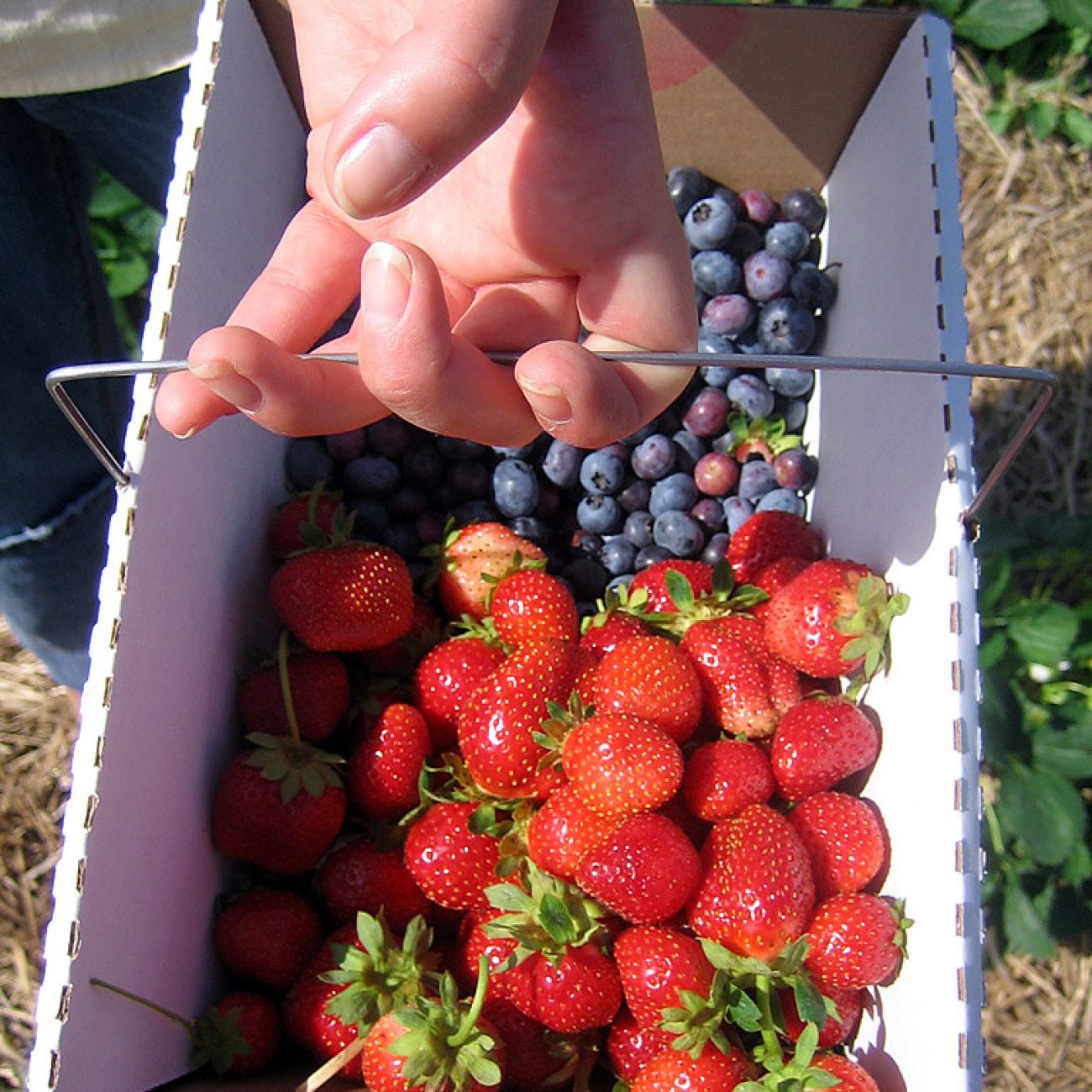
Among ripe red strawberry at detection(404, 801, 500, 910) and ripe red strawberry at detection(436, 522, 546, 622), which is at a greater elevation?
ripe red strawberry at detection(436, 522, 546, 622)

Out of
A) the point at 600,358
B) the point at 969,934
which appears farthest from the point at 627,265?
the point at 969,934

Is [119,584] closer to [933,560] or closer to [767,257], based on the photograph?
[933,560]

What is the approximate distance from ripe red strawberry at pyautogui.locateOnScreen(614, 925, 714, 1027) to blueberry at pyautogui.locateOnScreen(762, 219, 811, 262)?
872mm

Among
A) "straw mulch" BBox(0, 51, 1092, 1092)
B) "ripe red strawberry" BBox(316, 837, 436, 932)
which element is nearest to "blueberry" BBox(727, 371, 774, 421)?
"ripe red strawberry" BBox(316, 837, 436, 932)

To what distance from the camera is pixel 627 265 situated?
892 mm

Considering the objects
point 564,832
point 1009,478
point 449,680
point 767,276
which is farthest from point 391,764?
point 1009,478

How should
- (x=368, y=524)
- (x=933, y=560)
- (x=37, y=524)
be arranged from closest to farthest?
1. (x=933, y=560)
2. (x=368, y=524)
3. (x=37, y=524)

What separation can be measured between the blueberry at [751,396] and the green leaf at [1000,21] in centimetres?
114

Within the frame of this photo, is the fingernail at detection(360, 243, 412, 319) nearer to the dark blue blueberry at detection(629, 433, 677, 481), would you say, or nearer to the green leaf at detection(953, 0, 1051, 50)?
the dark blue blueberry at detection(629, 433, 677, 481)

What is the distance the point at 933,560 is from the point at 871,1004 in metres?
0.43

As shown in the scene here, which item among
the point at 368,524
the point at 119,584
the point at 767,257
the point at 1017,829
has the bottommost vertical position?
the point at 1017,829

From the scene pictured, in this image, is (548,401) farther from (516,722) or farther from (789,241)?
(789,241)

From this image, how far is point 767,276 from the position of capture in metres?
1.34

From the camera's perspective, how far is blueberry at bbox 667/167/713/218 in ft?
4.53
